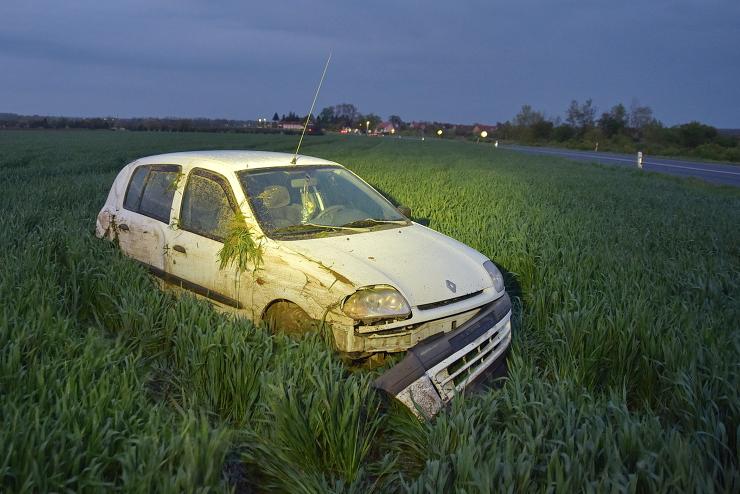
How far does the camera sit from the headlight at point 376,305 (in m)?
3.64

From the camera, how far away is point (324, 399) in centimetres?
277

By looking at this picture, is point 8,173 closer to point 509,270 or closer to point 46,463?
point 509,270

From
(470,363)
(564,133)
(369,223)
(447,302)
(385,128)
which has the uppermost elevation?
(385,128)

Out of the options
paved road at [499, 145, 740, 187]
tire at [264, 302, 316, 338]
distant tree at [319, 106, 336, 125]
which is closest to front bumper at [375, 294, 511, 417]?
tire at [264, 302, 316, 338]

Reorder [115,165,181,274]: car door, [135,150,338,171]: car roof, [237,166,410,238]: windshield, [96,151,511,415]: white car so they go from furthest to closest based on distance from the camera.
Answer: [115,165,181,274]: car door
[135,150,338,171]: car roof
[237,166,410,238]: windshield
[96,151,511,415]: white car

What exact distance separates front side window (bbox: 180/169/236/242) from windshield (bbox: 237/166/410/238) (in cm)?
18

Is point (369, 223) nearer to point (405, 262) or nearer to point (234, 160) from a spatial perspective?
point (405, 262)

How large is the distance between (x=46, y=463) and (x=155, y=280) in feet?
9.40

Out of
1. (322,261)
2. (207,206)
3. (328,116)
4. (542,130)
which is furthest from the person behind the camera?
(328,116)

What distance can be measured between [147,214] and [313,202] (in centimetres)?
156

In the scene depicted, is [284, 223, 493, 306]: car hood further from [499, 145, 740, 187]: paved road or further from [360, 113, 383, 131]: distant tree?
[360, 113, 383, 131]: distant tree

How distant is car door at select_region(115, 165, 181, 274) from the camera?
16.8ft

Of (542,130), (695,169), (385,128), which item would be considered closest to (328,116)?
(385,128)

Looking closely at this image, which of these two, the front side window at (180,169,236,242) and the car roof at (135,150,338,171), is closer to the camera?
the front side window at (180,169,236,242)
